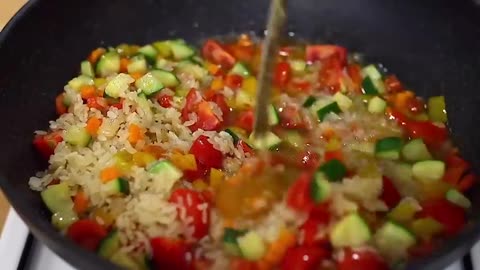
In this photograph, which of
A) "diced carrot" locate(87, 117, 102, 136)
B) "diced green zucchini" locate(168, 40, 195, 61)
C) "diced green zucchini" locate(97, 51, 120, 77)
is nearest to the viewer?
"diced carrot" locate(87, 117, 102, 136)

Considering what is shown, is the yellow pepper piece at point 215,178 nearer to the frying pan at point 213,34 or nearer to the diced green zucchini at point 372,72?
the frying pan at point 213,34

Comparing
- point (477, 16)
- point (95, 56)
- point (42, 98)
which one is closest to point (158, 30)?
point (95, 56)

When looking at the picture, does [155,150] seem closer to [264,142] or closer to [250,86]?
[264,142]

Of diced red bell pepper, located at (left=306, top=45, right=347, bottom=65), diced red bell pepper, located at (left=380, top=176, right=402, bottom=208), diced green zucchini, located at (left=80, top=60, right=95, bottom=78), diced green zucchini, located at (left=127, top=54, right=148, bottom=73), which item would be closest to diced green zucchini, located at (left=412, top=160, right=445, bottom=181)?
diced red bell pepper, located at (left=380, top=176, right=402, bottom=208)

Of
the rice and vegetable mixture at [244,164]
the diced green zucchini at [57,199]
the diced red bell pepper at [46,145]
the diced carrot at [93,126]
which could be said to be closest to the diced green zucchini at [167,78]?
the rice and vegetable mixture at [244,164]

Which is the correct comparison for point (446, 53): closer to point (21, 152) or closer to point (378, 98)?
point (378, 98)

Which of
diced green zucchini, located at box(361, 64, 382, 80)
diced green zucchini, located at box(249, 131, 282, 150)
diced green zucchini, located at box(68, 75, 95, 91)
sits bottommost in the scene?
diced green zucchini, located at box(361, 64, 382, 80)

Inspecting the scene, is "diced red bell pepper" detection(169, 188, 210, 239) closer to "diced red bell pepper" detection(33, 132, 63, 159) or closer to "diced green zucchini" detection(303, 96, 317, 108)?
"diced red bell pepper" detection(33, 132, 63, 159)
